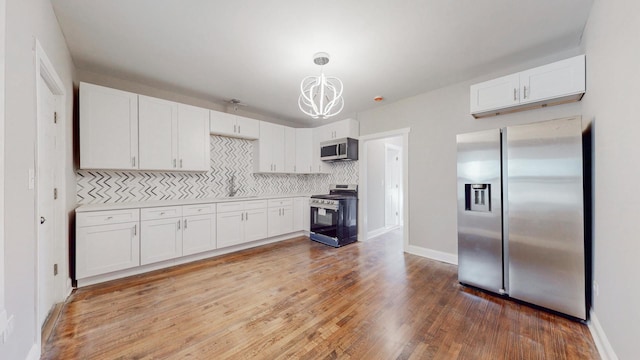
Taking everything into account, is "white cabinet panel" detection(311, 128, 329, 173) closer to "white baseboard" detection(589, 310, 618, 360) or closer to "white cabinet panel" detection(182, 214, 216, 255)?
"white cabinet panel" detection(182, 214, 216, 255)

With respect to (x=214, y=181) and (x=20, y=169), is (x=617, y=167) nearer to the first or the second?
(x=20, y=169)

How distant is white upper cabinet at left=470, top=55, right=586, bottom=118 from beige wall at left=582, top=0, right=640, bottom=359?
261mm

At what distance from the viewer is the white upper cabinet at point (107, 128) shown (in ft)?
9.05

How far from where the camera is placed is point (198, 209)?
11.3ft

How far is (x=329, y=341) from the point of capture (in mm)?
1748

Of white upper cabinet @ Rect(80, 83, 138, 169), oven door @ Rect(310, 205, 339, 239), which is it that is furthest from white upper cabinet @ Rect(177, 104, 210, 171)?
oven door @ Rect(310, 205, 339, 239)

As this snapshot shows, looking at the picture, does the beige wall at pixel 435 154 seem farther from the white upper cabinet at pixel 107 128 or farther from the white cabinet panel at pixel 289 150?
the white upper cabinet at pixel 107 128

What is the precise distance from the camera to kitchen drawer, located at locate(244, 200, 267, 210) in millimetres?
4007

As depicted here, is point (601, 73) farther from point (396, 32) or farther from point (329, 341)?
point (329, 341)

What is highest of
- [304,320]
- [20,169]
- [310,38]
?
[310,38]

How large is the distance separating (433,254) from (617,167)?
240 centimetres

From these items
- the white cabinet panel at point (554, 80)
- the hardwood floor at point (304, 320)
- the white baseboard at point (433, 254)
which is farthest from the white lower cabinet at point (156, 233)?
the white cabinet panel at point (554, 80)

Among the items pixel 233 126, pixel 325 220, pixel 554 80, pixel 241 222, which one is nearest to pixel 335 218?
pixel 325 220

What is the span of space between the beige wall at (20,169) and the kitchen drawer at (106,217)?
4.18 ft
